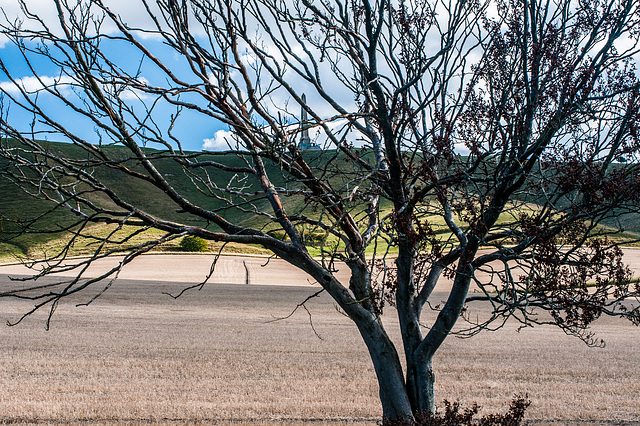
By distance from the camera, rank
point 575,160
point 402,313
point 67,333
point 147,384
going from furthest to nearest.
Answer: point 67,333 < point 147,384 < point 402,313 < point 575,160

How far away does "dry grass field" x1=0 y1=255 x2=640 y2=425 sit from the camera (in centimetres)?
885

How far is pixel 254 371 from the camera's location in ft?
36.4

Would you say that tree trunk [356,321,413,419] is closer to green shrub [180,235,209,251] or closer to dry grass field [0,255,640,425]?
dry grass field [0,255,640,425]

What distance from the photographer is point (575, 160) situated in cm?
432

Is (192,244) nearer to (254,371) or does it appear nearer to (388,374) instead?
(254,371)

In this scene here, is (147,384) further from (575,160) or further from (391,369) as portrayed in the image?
(575,160)

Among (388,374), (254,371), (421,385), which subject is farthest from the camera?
(254,371)

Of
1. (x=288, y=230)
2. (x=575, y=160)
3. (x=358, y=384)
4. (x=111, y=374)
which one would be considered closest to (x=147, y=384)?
(x=111, y=374)

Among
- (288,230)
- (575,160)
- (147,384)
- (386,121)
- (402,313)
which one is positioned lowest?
(147,384)

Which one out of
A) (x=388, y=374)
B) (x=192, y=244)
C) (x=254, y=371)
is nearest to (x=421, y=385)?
(x=388, y=374)

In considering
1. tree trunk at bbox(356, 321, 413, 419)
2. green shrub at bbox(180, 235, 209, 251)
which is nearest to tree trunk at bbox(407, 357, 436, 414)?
tree trunk at bbox(356, 321, 413, 419)

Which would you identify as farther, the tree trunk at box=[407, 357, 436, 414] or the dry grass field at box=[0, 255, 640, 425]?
the dry grass field at box=[0, 255, 640, 425]

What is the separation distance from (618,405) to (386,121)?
816 centimetres

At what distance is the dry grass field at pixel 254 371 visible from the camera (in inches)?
348
